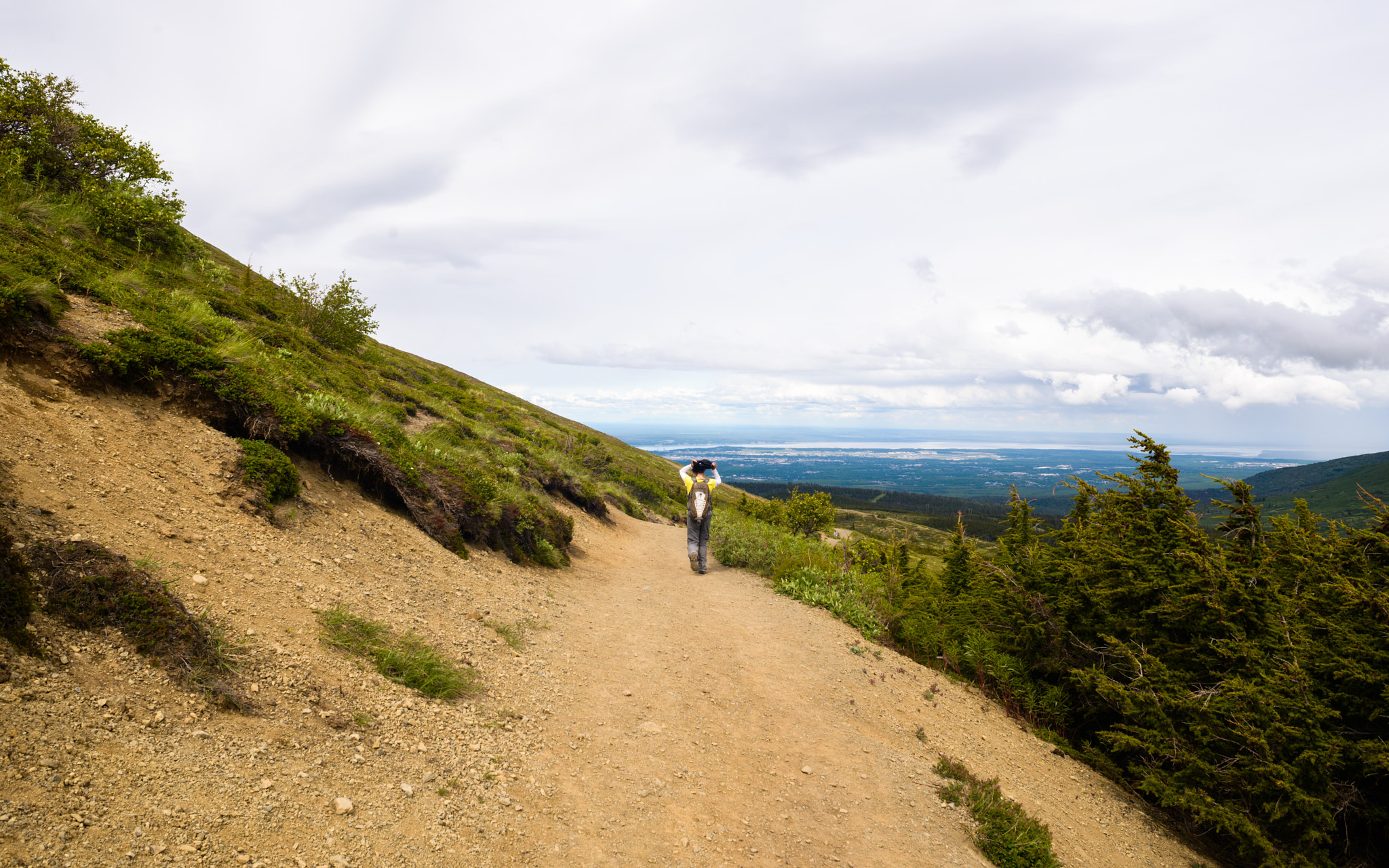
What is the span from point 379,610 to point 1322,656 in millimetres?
10510

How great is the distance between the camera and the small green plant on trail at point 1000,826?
4.87m

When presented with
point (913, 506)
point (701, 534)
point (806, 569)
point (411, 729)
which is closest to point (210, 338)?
point (411, 729)

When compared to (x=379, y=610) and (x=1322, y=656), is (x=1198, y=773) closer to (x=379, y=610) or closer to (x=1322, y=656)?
(x=1322, y=656)

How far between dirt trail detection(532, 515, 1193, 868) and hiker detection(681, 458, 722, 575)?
3.12m

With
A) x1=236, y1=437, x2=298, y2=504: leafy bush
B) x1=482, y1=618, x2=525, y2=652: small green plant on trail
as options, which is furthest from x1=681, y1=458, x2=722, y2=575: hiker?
x1=236, y1=437, x2=298, y2=504: leafy bush

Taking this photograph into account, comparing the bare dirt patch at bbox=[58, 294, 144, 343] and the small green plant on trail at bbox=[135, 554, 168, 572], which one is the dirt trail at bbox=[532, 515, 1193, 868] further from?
the bare dirt patch at bbox=[58, 294, 144, 343]

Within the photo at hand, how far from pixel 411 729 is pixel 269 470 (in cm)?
415

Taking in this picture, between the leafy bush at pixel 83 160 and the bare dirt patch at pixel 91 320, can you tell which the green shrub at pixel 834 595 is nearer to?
the bare dirt patch at pixel 91 320

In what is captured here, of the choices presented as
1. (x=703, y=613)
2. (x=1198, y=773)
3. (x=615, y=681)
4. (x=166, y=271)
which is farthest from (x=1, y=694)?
(x=166, y=271)

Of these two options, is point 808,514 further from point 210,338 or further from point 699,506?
point 210,338

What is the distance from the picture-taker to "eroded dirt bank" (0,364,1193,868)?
3162 millimetres

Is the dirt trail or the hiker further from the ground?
the hiker

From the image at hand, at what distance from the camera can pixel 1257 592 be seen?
6.96 meters

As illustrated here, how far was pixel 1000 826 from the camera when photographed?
5117 mm
